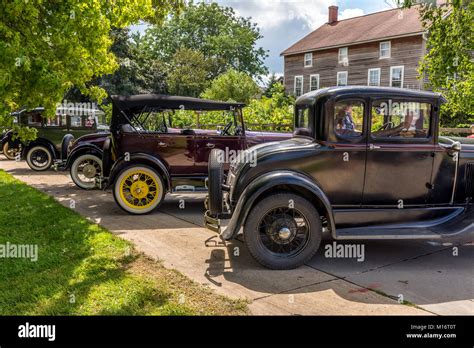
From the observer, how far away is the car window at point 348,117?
4.98 metres

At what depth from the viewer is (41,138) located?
12.9 m

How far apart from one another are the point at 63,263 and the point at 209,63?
146 ft

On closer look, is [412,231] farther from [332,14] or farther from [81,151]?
[332,14]

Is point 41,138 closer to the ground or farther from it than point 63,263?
farther from it

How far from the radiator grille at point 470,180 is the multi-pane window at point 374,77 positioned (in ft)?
82.5

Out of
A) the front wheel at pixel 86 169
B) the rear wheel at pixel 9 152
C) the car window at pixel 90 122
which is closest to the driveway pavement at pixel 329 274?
the front wheel at pixel 86 169

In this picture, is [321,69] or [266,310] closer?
[266,310]

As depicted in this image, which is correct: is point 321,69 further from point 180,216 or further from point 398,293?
point 398,293

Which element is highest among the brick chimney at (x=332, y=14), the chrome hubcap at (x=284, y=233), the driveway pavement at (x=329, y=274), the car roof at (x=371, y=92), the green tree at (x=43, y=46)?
the brick chimney at (x=332, y=14)

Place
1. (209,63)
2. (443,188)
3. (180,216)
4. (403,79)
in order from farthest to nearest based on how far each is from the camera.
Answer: (209,63)
(403,79)
(180,216)
(443,188)

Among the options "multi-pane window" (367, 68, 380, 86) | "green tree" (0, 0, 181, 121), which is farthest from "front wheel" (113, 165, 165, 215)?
"multi-pane window" (367, 68, 380, 86)

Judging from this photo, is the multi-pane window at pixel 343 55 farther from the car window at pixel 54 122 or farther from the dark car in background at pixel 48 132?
the car window at pixel 54 122

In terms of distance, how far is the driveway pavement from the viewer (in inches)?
151

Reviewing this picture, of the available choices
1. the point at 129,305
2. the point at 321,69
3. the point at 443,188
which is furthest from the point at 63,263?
the point at 321,69
